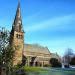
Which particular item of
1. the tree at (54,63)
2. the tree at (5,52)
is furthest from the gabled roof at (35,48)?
the tree at (5,52)

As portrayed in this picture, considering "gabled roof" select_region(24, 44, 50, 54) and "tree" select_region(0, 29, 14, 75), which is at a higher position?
"gabled roof" select_region(24, 44, 50, 54)

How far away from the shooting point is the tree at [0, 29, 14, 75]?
19.5 m

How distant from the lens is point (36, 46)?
125875 mm

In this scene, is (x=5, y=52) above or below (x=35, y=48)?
below

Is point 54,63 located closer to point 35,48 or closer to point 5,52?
point 35,48

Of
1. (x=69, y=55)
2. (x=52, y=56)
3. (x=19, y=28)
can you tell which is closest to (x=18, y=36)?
(x=19, y=28)

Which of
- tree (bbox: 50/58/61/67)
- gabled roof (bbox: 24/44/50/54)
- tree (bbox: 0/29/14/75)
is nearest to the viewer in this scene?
tree (bbox: 0/29/14/75)

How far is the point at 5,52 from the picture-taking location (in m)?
19.8

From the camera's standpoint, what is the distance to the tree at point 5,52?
1949 centimetres

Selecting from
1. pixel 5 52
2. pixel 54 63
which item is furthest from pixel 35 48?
pixel 5 52

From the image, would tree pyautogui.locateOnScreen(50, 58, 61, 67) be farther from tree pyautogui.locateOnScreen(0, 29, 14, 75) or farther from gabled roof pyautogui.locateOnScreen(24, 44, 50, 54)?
tree pyautogui.locateOnScreen(0, 29, 14, 75)

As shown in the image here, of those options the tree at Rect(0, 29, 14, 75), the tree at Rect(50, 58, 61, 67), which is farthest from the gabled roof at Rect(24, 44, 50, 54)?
the tree at Rect(0, 29, 14, 75)

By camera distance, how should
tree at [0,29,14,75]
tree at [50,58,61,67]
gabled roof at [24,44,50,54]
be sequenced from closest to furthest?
1. tree at [0,29,14,75]
2. tree at [50,58,61,67]
3. gabled roof at [24,44,50,54]

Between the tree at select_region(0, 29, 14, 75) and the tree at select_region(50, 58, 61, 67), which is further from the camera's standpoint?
the tree at select_region(50, 58, 61, 67)
